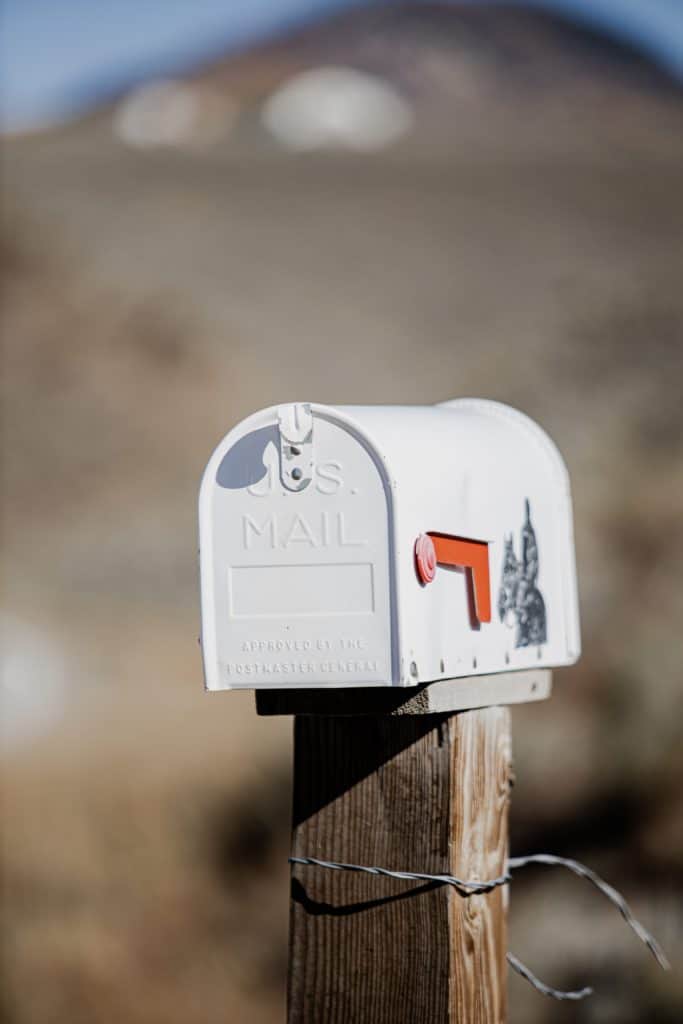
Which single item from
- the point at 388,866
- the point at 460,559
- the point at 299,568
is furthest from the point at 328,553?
the point at 388,866

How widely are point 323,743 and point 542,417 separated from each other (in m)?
7.52

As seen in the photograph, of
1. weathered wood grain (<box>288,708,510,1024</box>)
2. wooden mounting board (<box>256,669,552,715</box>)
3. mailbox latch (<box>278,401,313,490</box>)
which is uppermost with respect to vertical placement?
mailbox latch (<box>278,401,313,490</box>)

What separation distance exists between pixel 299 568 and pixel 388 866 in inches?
17.0

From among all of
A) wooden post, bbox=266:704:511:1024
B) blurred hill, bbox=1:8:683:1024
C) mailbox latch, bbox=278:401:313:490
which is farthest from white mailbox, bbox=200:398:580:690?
blurred hill, bbox=1:8:683:1024

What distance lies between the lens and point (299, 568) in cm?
183

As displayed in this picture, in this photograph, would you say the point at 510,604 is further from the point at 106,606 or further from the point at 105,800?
the point at 106,606

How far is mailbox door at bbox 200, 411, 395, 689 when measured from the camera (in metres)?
1.81

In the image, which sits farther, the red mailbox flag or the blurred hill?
the blurred hill

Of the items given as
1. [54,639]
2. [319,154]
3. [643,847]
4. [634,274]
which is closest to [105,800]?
[54,639]

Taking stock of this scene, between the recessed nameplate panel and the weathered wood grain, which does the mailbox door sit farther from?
the weathered wood grain

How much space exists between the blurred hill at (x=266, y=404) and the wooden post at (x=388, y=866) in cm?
322

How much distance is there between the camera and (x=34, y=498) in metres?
10.2

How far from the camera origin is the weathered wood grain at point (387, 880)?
6.15 feet

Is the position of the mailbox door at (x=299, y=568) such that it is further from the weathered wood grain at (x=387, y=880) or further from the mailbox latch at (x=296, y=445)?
the weathered wood grain at (x=387, y=880)
